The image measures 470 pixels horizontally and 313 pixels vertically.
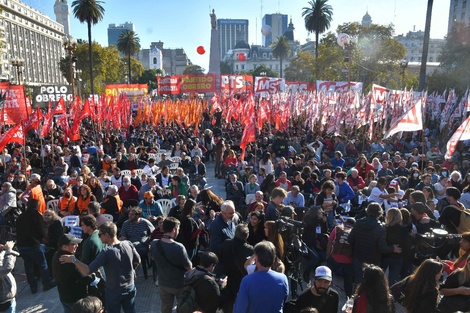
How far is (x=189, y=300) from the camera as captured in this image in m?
3.90

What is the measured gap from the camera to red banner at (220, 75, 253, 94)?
38219 millimetres

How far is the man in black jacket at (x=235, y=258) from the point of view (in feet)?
14.8

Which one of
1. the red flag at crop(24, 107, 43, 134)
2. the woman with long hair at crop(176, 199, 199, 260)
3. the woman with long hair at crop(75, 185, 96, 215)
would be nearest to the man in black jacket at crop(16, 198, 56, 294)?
the woman with long hair at crop(75, 185, 96, 215)

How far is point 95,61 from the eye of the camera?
61188 mm

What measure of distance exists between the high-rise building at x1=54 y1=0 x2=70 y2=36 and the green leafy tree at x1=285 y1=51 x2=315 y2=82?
368 ft

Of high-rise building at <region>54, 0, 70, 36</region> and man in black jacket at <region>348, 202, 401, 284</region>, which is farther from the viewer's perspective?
high-rise building at <region>54, 0, 70, 36</region>

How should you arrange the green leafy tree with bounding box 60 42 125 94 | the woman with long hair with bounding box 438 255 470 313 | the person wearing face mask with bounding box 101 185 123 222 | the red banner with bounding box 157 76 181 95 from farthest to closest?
1. the green leafy tree with bounding box 60 42 125 94
2. the red banner with bounding box 157 76 181 95
3. the person wearing face mask with bounding box 101 185 123 222
4. the woman with long hair with bounding box 438 255 470 313

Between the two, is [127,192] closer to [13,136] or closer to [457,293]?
[13,136]

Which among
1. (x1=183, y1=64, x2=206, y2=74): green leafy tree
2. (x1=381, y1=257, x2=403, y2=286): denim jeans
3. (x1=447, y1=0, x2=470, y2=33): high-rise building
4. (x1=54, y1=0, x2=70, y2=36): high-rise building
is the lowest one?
(x1=381, y1=257, x2=403, y2=286): denim jeans

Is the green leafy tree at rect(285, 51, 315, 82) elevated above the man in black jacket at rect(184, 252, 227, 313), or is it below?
above

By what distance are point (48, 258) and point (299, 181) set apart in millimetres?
5405

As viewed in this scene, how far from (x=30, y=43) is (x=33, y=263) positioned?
340ft

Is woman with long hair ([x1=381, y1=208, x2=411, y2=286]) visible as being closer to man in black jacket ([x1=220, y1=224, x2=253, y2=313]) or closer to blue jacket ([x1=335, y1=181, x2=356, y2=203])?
man in black jacket ([x1=220, y1=224, x2=253, y2=313])

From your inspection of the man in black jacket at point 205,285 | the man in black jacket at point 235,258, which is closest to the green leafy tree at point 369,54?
the man in black jacket at point 235,258
